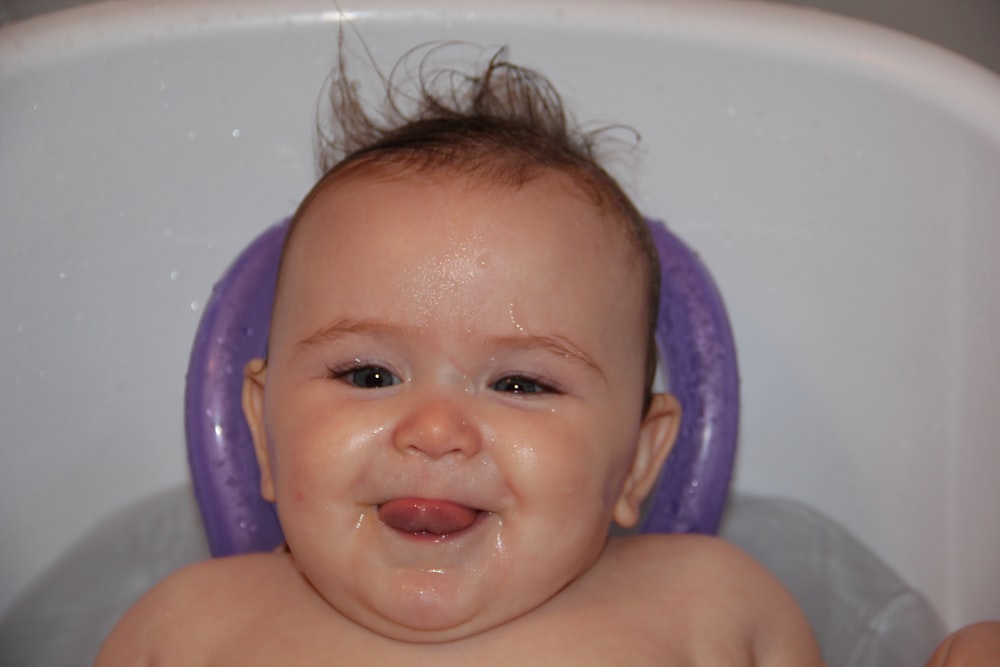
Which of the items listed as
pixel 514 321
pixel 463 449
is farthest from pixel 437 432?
pixel 514 321

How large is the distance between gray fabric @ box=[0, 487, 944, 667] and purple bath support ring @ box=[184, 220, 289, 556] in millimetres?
205

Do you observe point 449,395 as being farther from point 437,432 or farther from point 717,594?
point 717,594

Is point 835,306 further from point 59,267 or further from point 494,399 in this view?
point 59,267

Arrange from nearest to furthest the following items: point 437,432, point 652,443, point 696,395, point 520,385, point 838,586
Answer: point 437,432 < point 520,385 < point 652,443 < point 696,395 < point 838,586

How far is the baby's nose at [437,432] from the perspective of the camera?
928 mm

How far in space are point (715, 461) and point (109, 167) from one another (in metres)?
0.73

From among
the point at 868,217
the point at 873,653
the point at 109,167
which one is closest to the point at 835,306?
the point at 868,217

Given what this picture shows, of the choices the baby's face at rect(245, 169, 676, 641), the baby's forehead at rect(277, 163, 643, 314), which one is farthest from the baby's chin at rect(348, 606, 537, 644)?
the baby's forehead at rect(277, 163, 643, 314)

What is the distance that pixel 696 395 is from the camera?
127 cm

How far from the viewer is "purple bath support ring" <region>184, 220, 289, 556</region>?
125 centimetres

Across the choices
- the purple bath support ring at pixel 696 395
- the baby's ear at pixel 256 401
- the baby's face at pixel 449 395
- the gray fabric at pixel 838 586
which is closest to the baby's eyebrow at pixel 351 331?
the baby's face at pixel 449 395

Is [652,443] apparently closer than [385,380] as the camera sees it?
No

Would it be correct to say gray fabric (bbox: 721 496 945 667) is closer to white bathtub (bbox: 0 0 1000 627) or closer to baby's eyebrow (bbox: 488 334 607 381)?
white bathtub (bbox: 0 0 1000 627)

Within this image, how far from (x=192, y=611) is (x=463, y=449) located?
32cm
